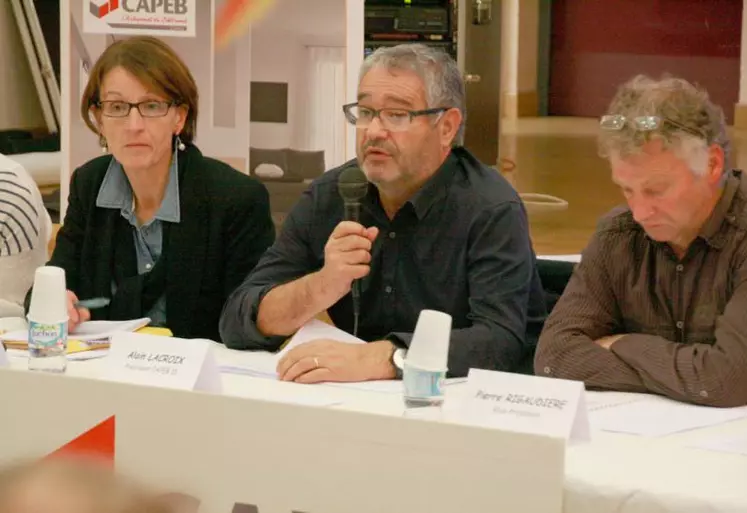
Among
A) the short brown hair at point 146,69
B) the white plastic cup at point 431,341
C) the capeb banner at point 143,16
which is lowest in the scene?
the white plastic cup at point 431,341

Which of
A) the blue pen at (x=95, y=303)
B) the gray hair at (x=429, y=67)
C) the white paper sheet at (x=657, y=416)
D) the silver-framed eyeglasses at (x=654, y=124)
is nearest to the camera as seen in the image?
the white paper sheet at (x=657, y=416)

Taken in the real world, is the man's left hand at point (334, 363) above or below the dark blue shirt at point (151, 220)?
below

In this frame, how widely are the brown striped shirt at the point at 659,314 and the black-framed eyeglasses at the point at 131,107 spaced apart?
114 cm

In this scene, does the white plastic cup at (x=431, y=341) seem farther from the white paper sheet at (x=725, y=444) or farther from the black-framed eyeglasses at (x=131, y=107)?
the black-framed eyeglasses at (x=131, y=107)

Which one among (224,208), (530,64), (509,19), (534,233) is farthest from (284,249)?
(530,64)

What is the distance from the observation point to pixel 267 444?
54.4 inches

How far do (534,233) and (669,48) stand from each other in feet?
11.6

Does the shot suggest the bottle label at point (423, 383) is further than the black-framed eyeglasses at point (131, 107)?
No

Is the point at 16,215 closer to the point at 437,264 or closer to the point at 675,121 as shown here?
the point at 437,264

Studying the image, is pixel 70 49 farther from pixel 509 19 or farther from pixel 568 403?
pixel 509 19

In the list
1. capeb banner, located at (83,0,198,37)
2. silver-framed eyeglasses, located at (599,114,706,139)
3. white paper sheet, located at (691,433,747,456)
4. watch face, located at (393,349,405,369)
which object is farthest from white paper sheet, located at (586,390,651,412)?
capeb banner, located at (83,0,198,37)

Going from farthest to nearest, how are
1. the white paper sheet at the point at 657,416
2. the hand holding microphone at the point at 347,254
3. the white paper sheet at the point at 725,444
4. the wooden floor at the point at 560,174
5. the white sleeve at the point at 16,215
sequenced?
the wooden floor at the point at 560,174 → the white sleeve at the point at 16,215 → the hand holding microphone at the point at 347,254 → the white paper sheet at the point at 657,416 → the white paper sheet at the point at 725,444

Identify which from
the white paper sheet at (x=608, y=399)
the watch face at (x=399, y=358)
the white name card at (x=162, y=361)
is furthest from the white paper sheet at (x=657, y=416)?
the white name card at (x=162, y=361)

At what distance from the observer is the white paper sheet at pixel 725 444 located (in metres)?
1.66
